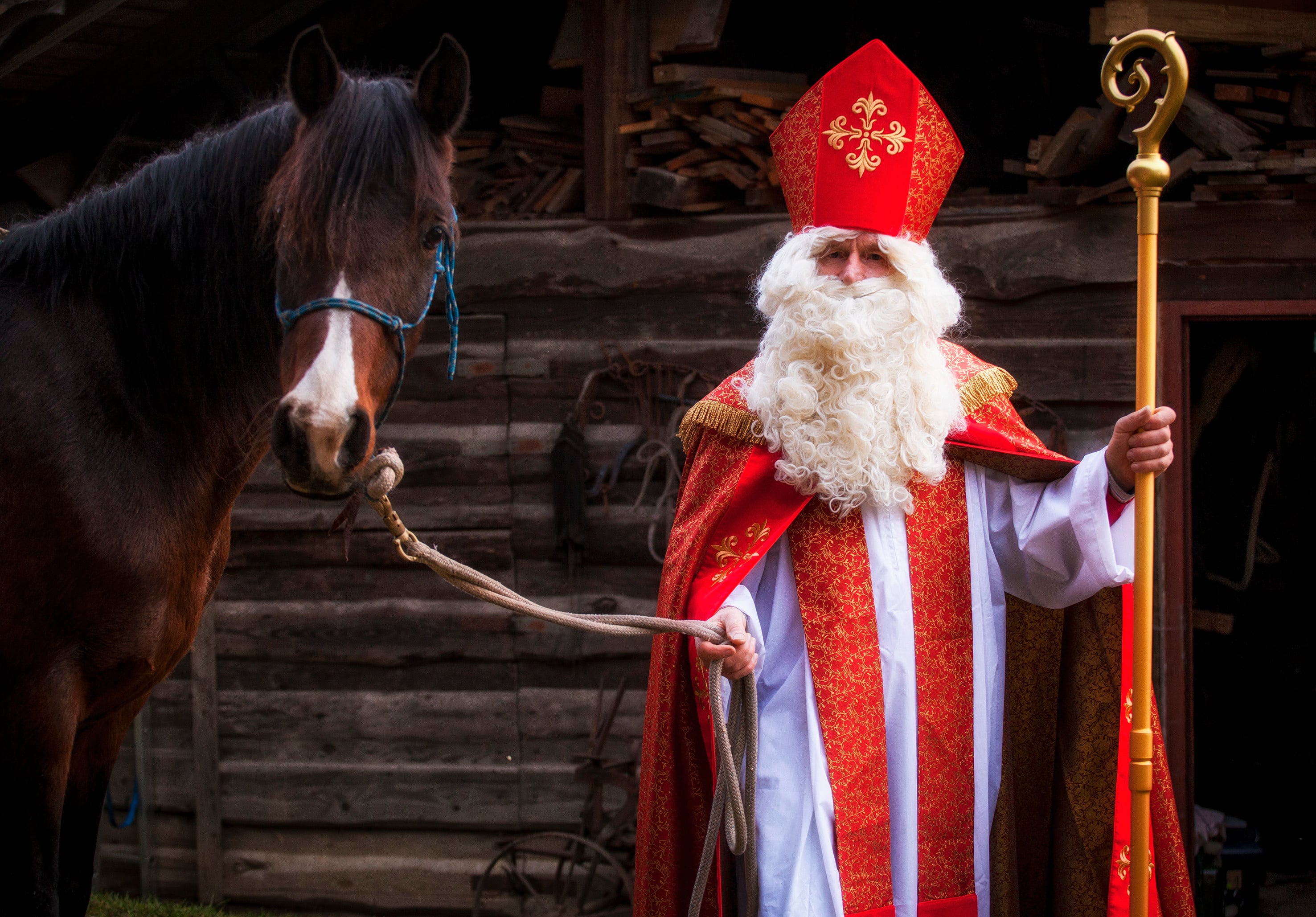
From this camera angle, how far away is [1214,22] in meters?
3.98

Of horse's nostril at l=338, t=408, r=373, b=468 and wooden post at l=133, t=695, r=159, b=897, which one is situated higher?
horse's nostril at l=338, t=408, r=373, b=468

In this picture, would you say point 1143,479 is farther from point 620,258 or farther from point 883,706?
point 620,258

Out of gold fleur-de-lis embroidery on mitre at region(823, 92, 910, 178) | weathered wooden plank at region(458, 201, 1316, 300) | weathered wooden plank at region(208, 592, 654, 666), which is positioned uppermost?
weathered wooden plank at region(458, 201, 1316, 300)

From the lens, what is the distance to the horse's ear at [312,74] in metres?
1.90

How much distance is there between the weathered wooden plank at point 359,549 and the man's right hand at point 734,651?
103 inches

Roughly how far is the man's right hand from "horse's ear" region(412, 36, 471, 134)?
1158mm

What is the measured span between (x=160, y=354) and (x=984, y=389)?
188 cm

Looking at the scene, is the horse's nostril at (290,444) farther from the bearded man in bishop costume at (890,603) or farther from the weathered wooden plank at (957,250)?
the weathered wooden plank at (957,250)

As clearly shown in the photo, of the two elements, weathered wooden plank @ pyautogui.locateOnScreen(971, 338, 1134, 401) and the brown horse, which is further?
weathered wooden plank @ pyautogui.locateOnScreen(971, 338, 1134, 401)

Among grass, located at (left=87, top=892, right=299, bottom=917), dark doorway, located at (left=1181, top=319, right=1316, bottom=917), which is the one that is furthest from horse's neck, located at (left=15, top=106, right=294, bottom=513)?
dark doorway, located at (left=1181, top=319, right=1316, bottom=917)

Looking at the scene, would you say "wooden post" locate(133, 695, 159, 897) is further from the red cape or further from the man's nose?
the man's nose

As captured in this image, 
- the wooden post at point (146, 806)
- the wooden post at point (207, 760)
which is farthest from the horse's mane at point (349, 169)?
the wooden post at point (146, 806)

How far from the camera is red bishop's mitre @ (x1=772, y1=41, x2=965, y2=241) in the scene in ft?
8.01

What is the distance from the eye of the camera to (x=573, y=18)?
184 inches
